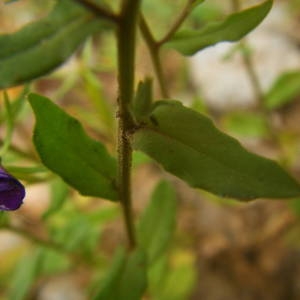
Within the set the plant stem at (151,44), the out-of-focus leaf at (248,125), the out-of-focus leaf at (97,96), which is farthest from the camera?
the out-of-focus leaf at (248,125)

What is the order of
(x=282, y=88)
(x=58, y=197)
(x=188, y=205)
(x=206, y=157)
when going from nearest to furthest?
(x=206, y=157), (x=58, y=197), (x=282, y=88), (x=188, y=205)

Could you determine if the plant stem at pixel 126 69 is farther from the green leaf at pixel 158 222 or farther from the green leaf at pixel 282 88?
the green leaf at pixel 282 88

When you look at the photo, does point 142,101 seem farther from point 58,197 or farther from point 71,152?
point 58,197

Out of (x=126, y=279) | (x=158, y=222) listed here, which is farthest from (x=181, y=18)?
(x=158, y=222)

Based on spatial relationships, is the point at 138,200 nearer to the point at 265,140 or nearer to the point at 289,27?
the point at 265,140

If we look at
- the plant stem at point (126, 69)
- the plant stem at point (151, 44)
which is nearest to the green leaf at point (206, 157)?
the plant stem at point (126, 69)

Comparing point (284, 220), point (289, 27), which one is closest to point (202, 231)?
point (284, 220)
